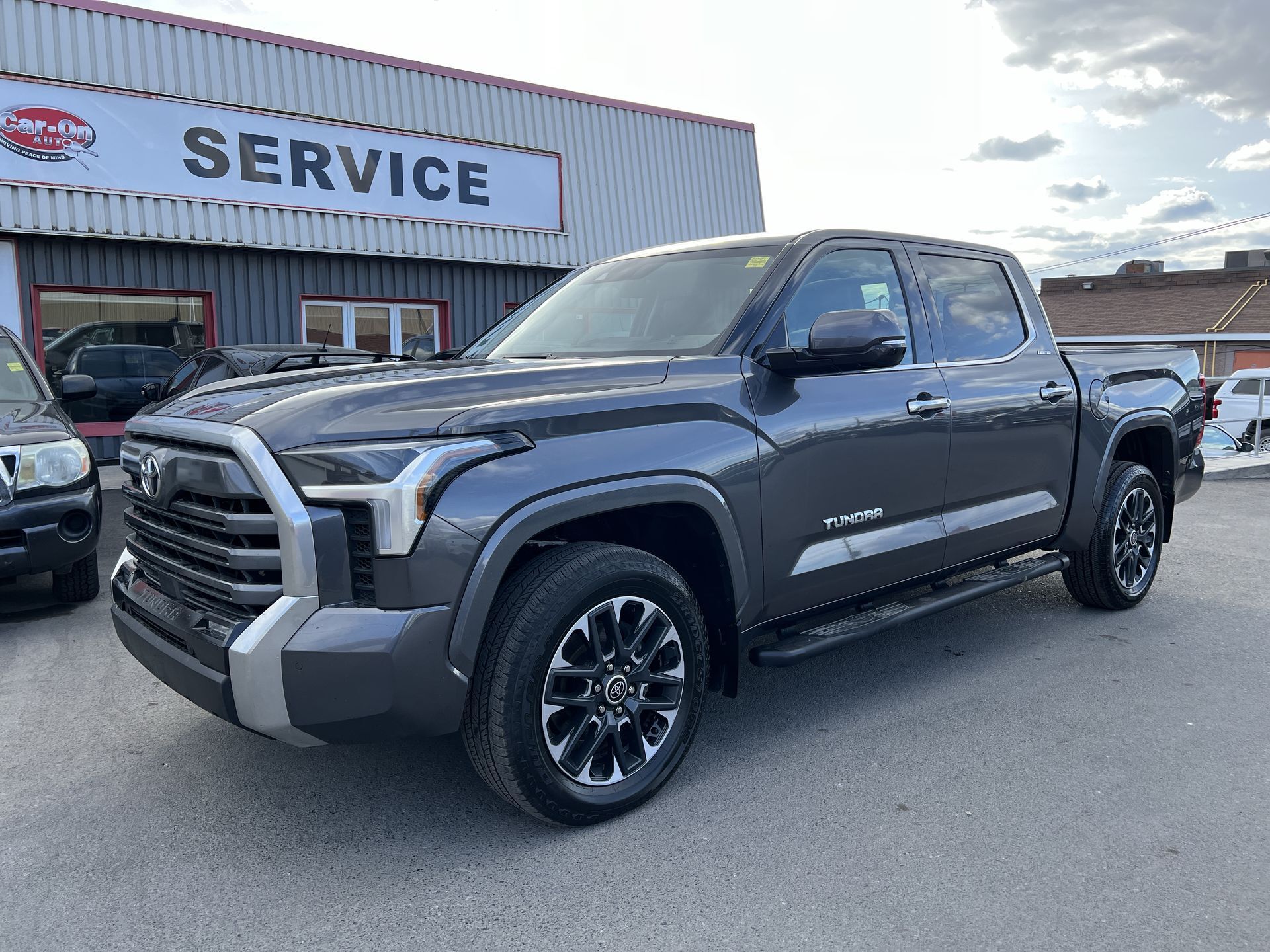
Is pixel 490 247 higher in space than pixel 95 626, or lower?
higher

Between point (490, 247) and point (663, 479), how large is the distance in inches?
467

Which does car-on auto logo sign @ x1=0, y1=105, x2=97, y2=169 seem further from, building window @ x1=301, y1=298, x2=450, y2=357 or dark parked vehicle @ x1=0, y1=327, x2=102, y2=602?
dark parked vehicle @ x1=0, y1=327, x2=102, y2=602

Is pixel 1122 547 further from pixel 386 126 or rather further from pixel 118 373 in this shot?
pixel 118 373

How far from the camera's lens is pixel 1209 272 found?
42844 mm

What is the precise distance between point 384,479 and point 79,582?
405cm

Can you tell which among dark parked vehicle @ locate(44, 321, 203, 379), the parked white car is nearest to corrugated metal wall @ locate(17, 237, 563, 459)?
dark parked vehicle @ locate(44, 321, 203, 379)

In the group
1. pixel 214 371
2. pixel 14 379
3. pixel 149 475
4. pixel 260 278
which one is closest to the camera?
pixel 149 475

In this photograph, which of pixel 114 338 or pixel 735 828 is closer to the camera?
pixel 735 828

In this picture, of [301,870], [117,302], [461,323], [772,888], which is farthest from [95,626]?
[461,323]

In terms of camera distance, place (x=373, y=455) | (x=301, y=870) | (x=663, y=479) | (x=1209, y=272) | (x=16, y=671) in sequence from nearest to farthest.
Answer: (x=373, y=455), (x=301, y=870), (x=663, y=479), (x=16, y=671), (x=1209, y=272)

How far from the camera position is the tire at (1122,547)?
203 inches

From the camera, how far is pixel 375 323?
14.1 metres

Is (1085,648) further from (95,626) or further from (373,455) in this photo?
(95,626)

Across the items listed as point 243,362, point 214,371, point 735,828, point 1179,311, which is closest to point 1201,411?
point 735,828
